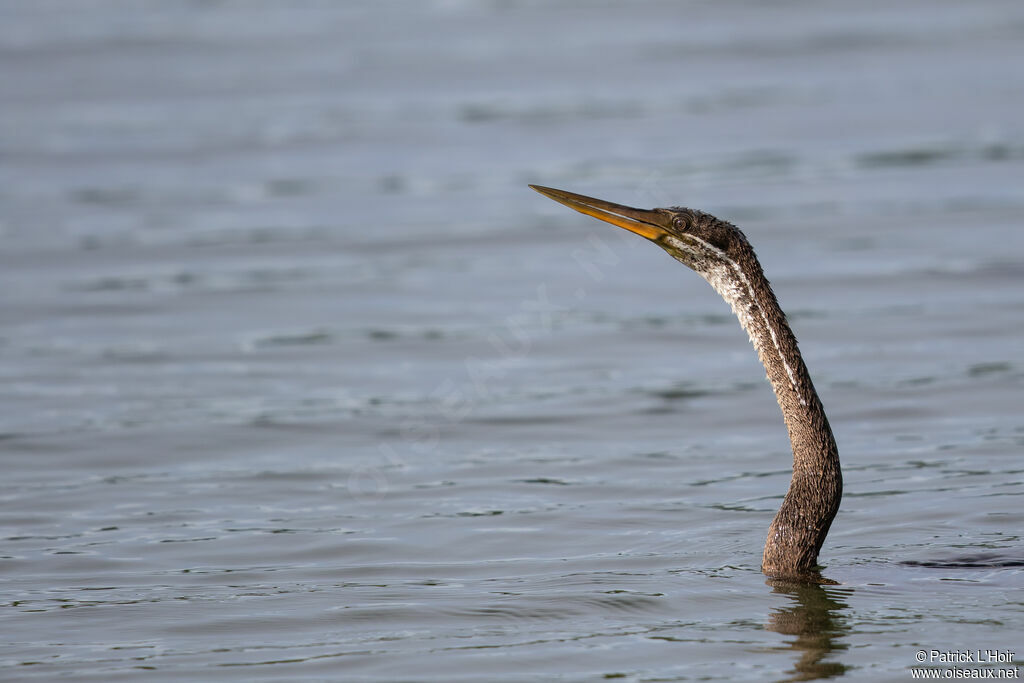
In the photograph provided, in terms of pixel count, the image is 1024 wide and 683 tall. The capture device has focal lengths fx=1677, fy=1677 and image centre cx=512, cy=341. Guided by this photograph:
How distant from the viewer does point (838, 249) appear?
14.1 m

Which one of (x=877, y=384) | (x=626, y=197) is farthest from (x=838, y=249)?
(x=877, y=384)

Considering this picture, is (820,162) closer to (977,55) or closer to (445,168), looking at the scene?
(445,168)

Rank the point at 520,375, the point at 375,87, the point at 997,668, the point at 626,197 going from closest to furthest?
the point at 997,668 < the point at 520,375 < the point at 626,197 < the point at 375,87

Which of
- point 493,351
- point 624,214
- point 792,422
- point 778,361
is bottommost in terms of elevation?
point 493,351

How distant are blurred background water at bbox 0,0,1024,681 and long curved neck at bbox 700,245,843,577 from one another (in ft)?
0.78

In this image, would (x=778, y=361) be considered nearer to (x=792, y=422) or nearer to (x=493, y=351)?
(x=792, y=422)

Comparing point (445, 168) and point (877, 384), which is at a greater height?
point (445, 168)

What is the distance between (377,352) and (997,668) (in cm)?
651
